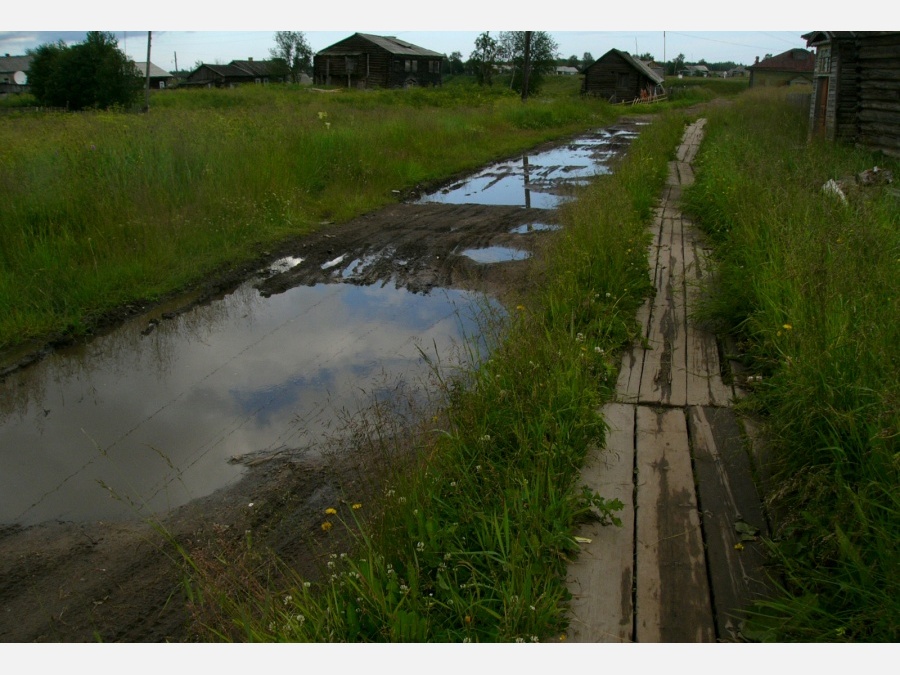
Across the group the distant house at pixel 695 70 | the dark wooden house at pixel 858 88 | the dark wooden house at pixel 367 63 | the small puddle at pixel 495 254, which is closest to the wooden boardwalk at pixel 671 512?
the small puddle at pixel 495 254

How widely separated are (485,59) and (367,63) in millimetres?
8429

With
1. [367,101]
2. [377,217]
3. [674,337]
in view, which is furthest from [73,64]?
[674,337]

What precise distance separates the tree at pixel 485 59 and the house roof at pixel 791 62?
19341 millimetres

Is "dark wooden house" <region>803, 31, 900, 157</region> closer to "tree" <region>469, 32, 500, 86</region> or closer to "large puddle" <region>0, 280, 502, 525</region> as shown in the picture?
"large puddle" <region>0, 280, 502, 525</region>

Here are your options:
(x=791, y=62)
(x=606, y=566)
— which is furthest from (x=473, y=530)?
(x=791, y=62)

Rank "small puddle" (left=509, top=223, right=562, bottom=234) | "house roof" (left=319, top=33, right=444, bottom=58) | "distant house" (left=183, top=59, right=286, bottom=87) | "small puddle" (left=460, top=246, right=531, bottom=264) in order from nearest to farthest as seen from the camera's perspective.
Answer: "small puddle" (left=460, top=246, right=531, bottom=264) → "small puddle" (left=509, top=223, right=562, bottom=234) → "house roof" (left=319, top=33, right=444, bottom=58) → "distant house" (left=183, top=59, right=286, bottom=87)

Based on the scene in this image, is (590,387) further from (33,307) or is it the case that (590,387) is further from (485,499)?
(33,307)

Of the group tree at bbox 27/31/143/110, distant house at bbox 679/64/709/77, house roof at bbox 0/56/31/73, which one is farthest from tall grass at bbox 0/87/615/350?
distant house at bbox 679/64/709/77

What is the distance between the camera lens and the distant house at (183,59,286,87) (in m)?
57.4

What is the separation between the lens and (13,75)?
32.6m

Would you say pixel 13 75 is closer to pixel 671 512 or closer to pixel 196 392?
pixel 196 392

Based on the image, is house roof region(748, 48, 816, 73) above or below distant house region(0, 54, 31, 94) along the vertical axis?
above

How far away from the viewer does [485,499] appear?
2.90 m

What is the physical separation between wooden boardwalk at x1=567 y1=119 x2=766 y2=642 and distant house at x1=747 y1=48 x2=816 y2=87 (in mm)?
46160
